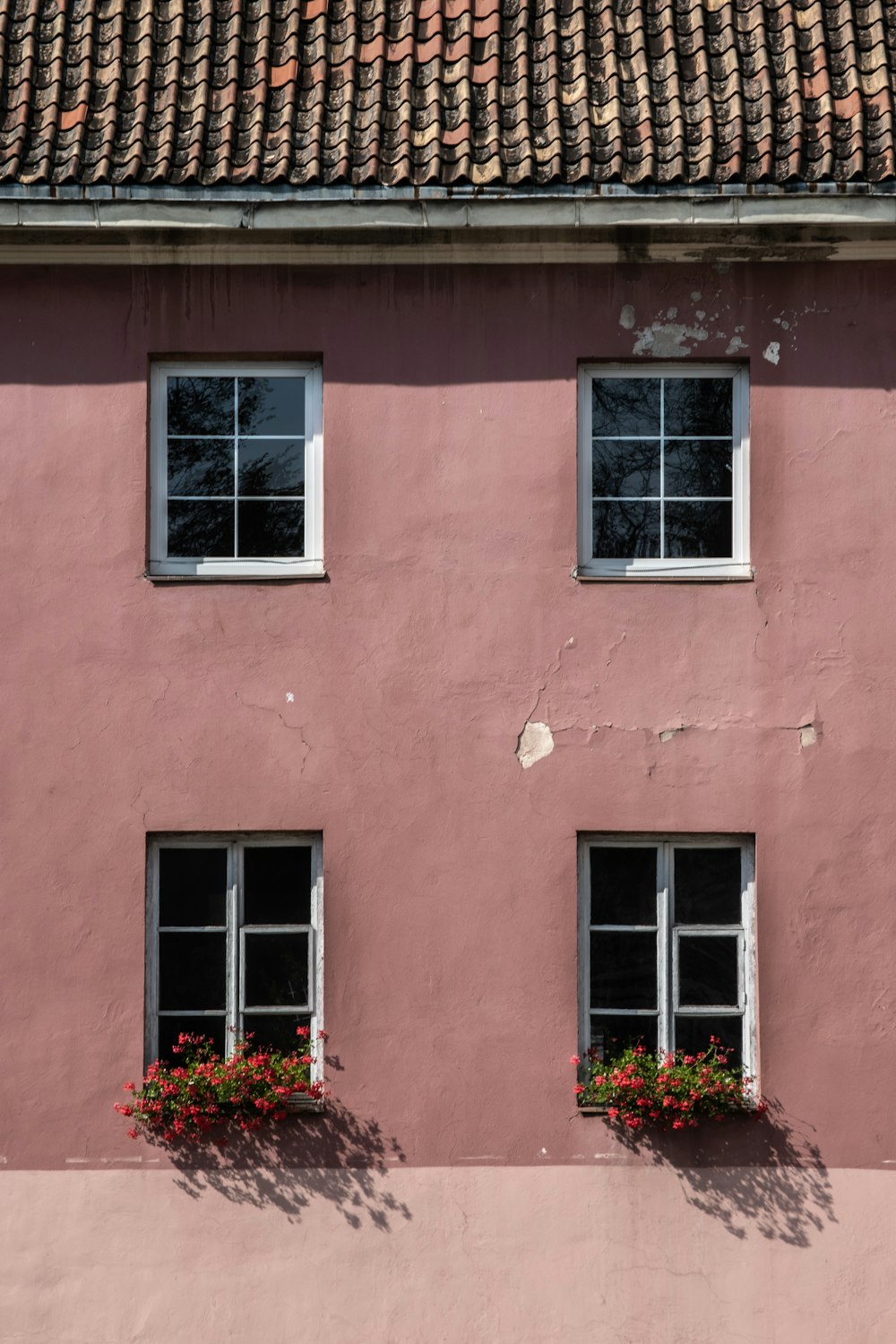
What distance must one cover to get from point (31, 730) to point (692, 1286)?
4.86 meters

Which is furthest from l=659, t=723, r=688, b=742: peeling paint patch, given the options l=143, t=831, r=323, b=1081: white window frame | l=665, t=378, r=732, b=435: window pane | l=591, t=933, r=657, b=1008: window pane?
l=143, t=831, r=323, b=1081: white window frame

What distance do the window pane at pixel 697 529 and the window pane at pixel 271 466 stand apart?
7.19 ft

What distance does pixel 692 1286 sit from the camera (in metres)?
9.63

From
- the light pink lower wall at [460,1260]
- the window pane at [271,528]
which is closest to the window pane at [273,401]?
the window pane at [271,528]

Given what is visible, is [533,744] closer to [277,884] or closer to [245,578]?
[277,884]

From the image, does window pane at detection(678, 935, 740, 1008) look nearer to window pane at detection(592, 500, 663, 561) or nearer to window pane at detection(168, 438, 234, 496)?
window pane at detection(592, 500, 663, 561)

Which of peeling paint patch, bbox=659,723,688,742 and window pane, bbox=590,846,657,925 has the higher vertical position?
peeling paint patch, bbox=659,723,688,742

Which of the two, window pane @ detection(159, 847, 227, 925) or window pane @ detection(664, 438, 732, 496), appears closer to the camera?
window pane @ detection(159, 847, 227, 925)

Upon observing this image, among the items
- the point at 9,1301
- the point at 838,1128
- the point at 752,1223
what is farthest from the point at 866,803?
the point at 9,1301

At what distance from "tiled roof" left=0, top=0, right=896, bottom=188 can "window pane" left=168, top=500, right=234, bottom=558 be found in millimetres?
1853

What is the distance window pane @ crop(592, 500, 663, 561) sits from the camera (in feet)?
33.3

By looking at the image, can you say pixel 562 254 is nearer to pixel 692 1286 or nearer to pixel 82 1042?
pixel 82 1042

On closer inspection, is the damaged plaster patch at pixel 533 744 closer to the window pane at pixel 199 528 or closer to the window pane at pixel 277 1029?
the window pane at pixel 277 1029

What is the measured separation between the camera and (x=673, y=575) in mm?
10031
